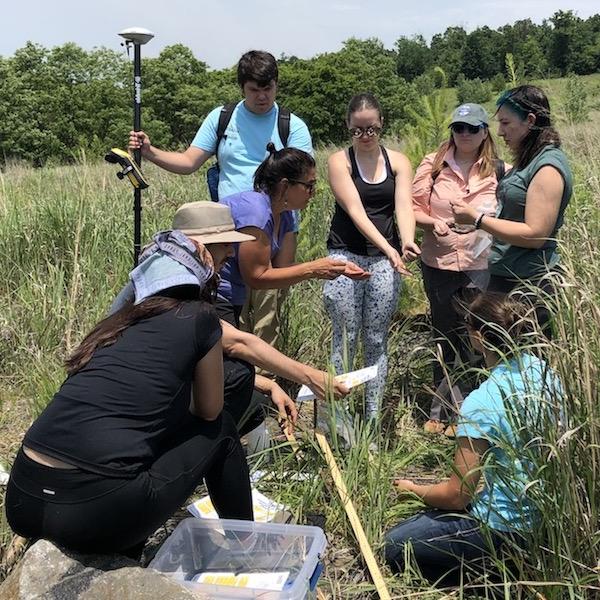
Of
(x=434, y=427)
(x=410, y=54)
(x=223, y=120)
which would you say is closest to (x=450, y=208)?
(x=434, y=427)

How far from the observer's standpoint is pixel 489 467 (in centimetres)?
178

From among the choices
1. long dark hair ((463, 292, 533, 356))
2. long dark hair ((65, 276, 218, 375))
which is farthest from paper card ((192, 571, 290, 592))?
long dark hair ((463, 292, 533, 356))

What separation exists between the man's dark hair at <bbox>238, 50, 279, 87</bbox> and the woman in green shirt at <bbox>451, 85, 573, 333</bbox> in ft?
3.80

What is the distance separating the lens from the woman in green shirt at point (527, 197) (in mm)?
2604

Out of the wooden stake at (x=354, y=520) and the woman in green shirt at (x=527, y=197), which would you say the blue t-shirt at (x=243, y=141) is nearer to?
the woman in green shirt at (x=527, y=197)

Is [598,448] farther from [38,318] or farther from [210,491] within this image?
[38,318]

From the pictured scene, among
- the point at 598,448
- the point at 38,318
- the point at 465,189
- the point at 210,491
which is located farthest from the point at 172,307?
the point at 38,318

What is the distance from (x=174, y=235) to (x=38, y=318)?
2.08 m

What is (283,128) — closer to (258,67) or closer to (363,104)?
(258,67)

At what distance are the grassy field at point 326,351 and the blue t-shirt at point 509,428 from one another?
0.06 m

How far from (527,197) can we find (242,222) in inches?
45.3

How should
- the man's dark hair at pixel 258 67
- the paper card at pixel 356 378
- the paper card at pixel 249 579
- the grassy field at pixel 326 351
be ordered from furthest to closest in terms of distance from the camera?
the man's dark hair at pixel 258 67
the paper card at pixel 356 378
the paper card at pixel 249 579
the grassy field at pixel 326 351

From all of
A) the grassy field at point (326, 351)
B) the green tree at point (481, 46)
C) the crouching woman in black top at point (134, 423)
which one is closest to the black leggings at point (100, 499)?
the crouching woman in black top at point (134, 423)

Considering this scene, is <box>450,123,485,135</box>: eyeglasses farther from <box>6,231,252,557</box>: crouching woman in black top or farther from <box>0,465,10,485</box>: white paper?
<box>0,465,10,485</box>: white paper
